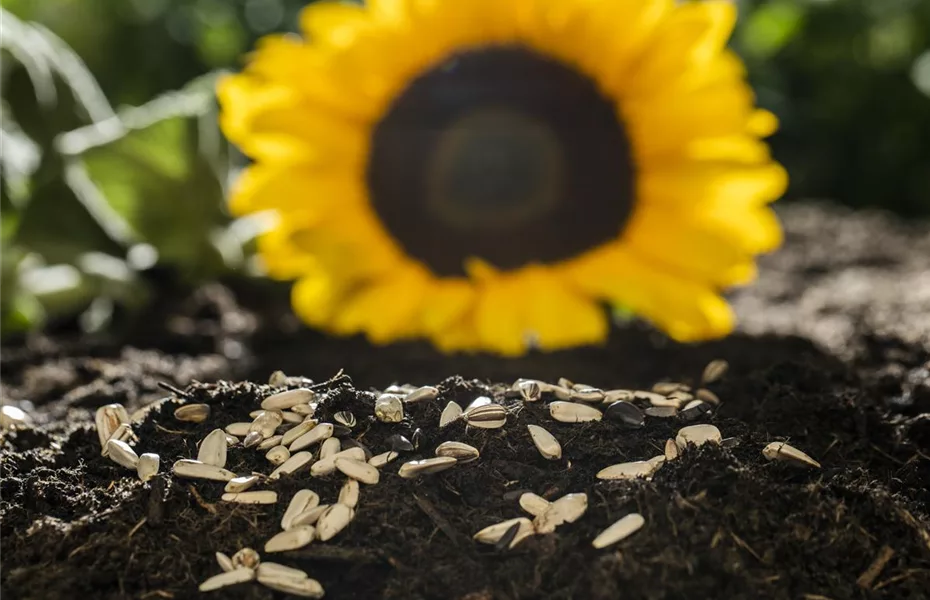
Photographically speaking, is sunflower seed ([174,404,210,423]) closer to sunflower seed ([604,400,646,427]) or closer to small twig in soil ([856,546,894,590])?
sunflower seed ([604,400,646,427])

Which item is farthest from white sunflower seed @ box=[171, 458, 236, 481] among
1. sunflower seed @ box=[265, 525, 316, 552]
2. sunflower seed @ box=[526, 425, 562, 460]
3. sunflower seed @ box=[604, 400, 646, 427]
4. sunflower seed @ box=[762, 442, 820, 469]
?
sunflower seed @ box=[762, 442, 820, 469]

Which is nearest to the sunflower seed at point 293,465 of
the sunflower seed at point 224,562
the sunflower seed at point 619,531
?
the sunflower seed at point 224,562

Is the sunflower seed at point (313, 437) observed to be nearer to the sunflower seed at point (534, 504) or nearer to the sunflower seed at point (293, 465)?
the sunflower seed at point (293, 465)

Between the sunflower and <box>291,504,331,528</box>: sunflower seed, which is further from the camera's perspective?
A: the sunflower

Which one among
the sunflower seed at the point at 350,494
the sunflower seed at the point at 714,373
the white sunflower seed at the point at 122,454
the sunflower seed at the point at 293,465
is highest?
the sunflower seed at the point at 714,373

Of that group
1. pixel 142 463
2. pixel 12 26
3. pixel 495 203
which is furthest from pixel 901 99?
pixel 142 463
